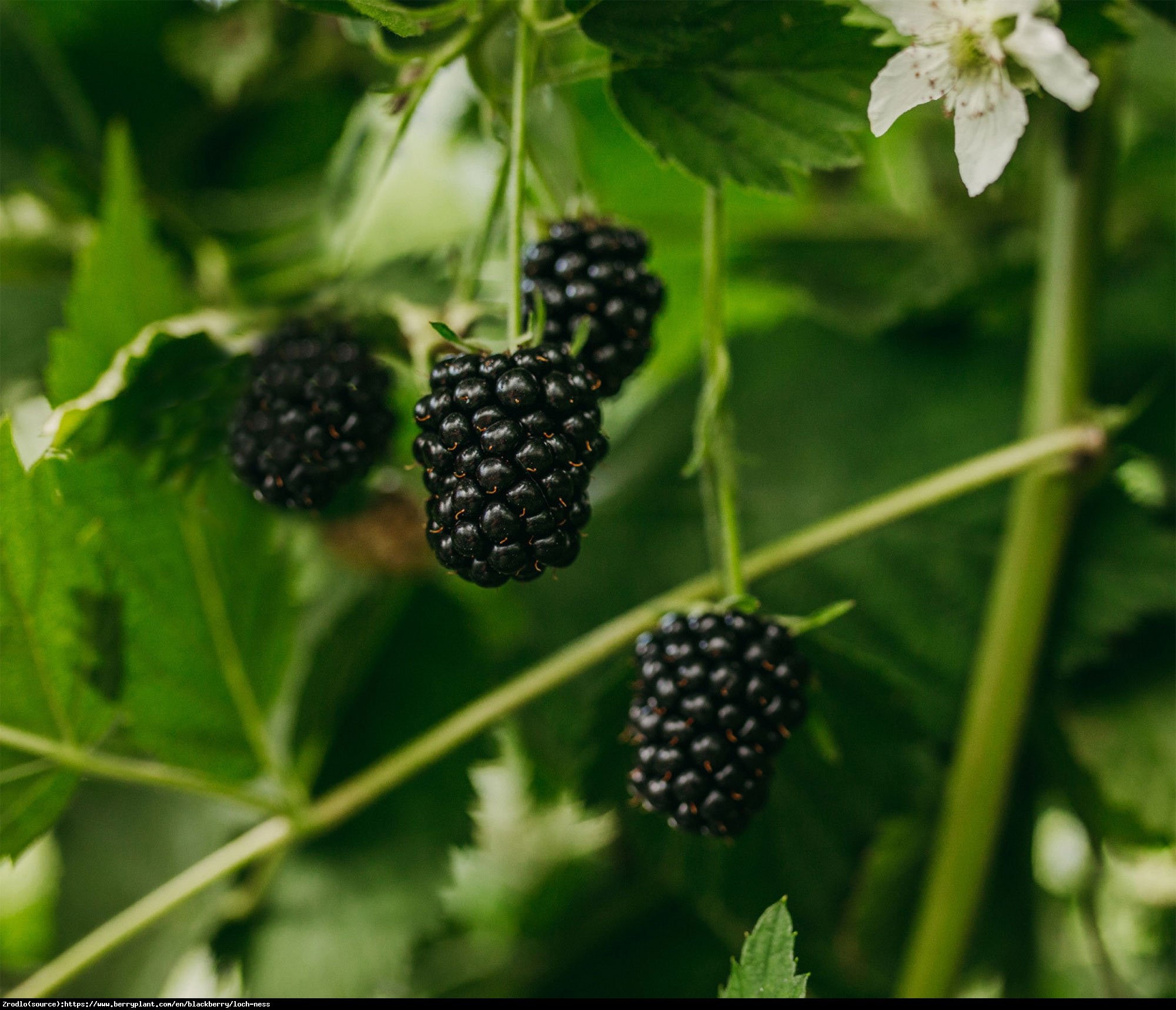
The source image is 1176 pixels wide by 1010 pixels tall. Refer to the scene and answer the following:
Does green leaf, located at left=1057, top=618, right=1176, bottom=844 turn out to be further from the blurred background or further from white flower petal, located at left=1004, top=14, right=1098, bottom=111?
white flower petal, located at left=1004, top=14, right=1098, bottom=111

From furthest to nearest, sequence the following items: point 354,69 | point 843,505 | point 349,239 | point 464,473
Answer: point 354,69
point 843,505
point 349,239
point 464,473

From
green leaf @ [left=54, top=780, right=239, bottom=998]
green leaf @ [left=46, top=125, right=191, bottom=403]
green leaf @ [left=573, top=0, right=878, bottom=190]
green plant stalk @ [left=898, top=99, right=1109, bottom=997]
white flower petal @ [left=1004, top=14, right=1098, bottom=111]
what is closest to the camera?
white flower petal @ [left=1004, top=14, right=1098, bottom=111]

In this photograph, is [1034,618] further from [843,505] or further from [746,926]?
[746,926]

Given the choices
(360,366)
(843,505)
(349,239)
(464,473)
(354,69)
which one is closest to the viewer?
(464,473)

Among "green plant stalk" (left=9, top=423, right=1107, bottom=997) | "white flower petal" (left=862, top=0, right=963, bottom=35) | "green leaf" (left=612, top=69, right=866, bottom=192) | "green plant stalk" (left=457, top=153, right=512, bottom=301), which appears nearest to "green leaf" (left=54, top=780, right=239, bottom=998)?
"green plant stalk" (left=9, top=423, right=1107, bottom=997)

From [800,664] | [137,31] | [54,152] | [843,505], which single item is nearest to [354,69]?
[137,31]

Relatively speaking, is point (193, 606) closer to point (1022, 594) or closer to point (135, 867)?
point (135, 867)
